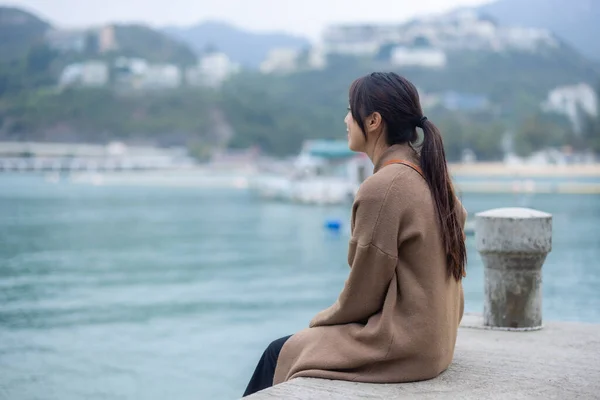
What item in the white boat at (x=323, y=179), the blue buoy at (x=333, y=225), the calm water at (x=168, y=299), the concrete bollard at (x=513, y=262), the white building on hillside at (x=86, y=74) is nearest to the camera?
the concrete bollard at (x=513, y=262)

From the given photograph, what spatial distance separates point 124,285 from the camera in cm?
1413

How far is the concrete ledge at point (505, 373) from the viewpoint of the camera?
2.81 metres

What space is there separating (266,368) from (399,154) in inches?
33.9

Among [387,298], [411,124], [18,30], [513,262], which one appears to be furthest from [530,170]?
[18,30]

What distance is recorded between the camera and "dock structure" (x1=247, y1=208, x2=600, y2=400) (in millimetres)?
2855

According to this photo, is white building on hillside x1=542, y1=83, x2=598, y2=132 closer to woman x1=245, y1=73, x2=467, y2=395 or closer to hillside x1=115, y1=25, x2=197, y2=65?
hillside x1=115, y1=25, x2=197, y2=65

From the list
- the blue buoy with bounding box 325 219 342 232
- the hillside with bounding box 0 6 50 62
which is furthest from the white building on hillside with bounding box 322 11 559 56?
the blue buoy with bounding box 325 219 342 232

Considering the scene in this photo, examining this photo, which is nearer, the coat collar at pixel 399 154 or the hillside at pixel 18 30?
the coat collar at pixel 399 154

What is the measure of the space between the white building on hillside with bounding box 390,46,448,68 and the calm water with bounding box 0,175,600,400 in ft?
395

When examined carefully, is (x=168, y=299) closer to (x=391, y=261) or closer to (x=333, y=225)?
(x=391, y=261)

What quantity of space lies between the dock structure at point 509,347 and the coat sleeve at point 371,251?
0.31 metres

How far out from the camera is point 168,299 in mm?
12414

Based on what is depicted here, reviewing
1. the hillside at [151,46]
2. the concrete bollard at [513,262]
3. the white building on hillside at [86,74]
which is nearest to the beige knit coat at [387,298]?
the concrete bollard at [513,262]

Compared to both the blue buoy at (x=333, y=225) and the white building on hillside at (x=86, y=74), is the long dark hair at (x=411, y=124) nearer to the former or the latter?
the blue buoy at (x=333, y=225)
